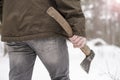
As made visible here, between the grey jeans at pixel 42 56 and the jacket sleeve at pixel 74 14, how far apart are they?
156mm

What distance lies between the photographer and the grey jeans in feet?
10.2

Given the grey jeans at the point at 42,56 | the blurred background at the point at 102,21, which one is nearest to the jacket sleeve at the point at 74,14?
the grey jeans at the point at 42,56

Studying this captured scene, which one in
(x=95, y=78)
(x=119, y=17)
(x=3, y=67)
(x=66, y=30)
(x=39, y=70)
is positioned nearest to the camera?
(x=66, y=30)

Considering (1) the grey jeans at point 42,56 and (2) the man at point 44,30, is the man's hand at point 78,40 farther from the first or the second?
(1) the grey jeans at point 42,56

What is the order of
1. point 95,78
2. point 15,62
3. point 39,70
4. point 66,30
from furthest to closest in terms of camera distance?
point 39,70 < point 95,78 < point 15,62 < point 66,30

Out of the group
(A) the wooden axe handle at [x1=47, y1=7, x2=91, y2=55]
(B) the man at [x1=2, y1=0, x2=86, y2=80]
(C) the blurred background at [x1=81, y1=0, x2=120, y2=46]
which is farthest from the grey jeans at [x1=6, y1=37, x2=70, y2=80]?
(C) the blurred background at [x1=81, y1=0, x2=120, y2=46]

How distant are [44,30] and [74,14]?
0.24 m

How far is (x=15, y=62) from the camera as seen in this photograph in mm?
3277

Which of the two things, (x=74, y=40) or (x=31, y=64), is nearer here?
(x=74, y=40)

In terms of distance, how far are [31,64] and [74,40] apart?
44cm

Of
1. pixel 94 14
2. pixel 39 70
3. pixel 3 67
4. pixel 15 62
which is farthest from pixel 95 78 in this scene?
pixel 94 14

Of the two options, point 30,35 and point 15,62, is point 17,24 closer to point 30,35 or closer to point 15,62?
point 30,35

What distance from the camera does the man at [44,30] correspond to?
3.08 metres

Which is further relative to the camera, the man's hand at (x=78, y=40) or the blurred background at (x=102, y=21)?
the blurred background at (x=102, y=21)
